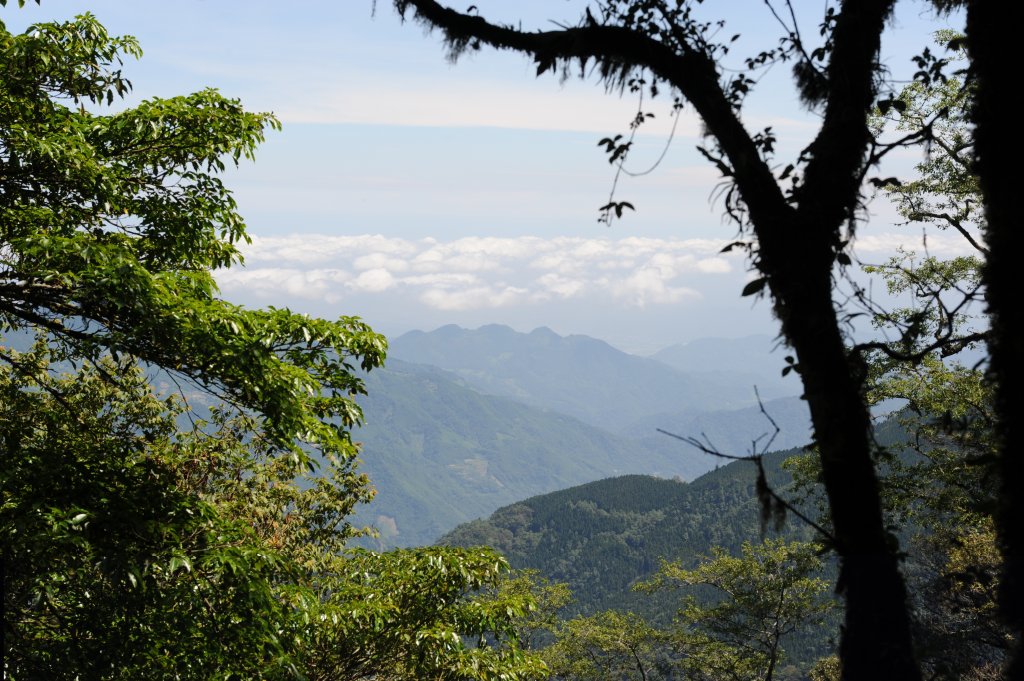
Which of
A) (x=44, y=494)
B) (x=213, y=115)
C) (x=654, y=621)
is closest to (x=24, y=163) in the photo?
(x=213, y=115)

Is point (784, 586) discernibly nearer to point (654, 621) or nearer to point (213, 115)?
point (213, 115)

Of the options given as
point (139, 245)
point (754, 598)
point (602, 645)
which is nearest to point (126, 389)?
point (139, 245)

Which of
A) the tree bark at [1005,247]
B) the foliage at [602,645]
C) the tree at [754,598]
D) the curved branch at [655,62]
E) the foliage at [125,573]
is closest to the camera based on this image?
the tree bark at [1005,247]

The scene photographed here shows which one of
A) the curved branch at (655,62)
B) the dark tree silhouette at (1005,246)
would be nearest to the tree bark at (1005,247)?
the dark tree silhouette at (1005,246)

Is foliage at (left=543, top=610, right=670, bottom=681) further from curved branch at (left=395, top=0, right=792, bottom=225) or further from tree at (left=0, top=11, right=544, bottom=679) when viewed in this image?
curved branch at (left=395, top=0, right=792, bottom=225)

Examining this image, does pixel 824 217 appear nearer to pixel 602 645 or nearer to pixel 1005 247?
pixel 1005 247

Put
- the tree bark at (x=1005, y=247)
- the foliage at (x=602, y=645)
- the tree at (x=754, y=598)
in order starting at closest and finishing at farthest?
the tree bark at (x=1005, y=247) < the tree at (x=754, y=598) < the foliage at (x=602, y=645)

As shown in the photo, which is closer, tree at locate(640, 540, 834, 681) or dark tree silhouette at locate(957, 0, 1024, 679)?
dark tree silhouette at locate(957, 0, 1024, 679)

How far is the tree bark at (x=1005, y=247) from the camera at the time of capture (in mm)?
2508

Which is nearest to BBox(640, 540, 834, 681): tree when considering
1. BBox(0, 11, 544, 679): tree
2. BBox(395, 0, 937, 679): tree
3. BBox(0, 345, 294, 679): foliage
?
BBox(0, 11, 544, 679): tree

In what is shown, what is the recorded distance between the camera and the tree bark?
2508 mm

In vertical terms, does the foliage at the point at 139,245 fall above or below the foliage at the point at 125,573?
above

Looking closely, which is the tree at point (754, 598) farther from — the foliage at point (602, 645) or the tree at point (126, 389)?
the tree at point (126, 389)

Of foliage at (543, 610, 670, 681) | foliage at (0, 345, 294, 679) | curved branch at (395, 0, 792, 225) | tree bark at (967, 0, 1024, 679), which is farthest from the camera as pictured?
foliage at (543, 610, 670, 681)
